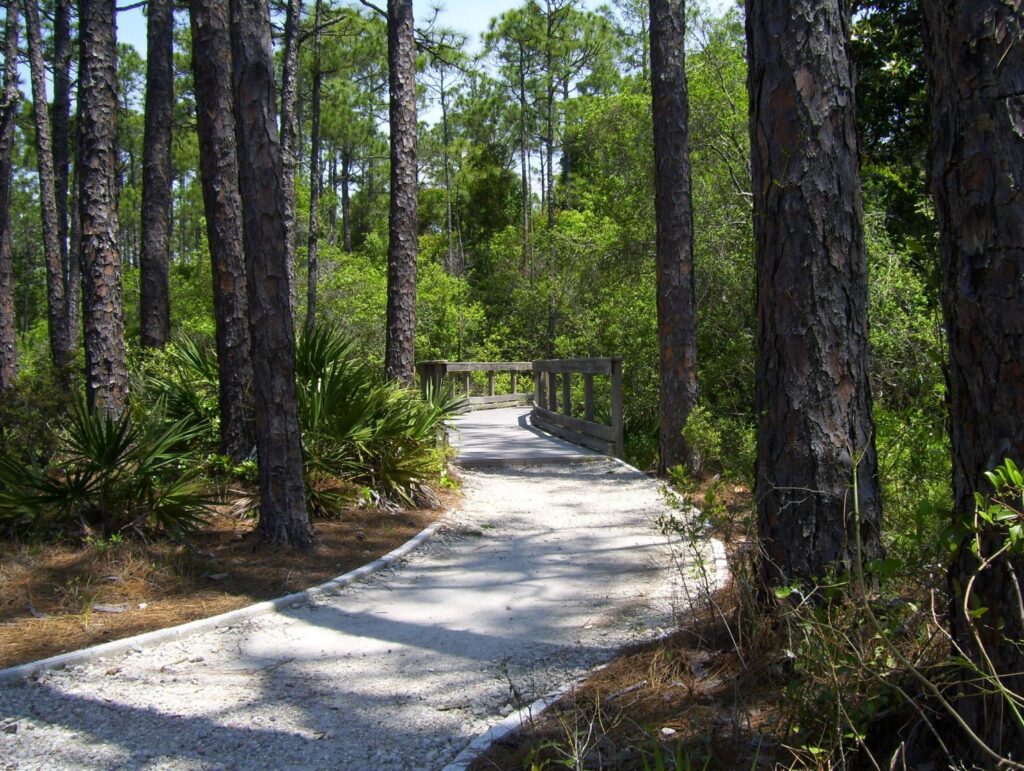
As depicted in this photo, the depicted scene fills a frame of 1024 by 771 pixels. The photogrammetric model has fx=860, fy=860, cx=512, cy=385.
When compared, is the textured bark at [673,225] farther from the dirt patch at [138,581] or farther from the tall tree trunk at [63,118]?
the tall tree trunk at [63,118]

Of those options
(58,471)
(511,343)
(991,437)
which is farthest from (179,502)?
(511,343)

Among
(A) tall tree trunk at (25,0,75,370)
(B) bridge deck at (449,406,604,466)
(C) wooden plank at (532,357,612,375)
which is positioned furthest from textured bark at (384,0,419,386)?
(A) tall tree trunk at (25,0,75,370)

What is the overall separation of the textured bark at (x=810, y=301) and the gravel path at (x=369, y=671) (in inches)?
43.0

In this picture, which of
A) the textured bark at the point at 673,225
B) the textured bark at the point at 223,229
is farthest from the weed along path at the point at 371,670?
the textured bark at the point at 673,225

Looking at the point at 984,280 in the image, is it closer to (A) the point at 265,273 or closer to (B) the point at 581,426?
(A) the point at 265,273

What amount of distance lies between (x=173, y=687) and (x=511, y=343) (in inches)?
1067

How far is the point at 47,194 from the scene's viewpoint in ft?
67.4

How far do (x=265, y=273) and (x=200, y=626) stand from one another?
8.97 feet

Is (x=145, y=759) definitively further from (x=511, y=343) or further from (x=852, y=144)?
(x=511, y=343)

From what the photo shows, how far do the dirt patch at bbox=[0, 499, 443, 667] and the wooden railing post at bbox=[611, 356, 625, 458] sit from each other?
15.8 ft

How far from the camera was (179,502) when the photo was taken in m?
6.66

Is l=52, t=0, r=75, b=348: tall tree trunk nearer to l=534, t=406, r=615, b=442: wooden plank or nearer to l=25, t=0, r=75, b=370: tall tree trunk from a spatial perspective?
l=25, t=0, r=75, b=370: tall tree trunk

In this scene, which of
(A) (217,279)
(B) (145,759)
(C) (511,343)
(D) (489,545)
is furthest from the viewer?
(C) (511,343)

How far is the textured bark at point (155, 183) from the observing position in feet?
49.8
